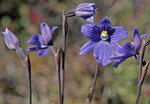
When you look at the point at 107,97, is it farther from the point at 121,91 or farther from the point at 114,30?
the point at 114,30

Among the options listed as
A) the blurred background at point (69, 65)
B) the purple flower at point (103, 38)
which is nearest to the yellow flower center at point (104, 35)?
the purple flower at point (103, 38)

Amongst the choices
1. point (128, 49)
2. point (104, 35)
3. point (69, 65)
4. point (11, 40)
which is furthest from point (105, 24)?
point (69, 65)

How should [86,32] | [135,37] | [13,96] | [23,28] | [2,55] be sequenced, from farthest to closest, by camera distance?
[23,28] < [2,55] < [13,96] < [86,32] < [135,37]

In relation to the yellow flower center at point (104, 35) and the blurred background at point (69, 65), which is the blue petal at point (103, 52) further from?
the blurred background at point (69, 65)

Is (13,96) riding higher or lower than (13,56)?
lower

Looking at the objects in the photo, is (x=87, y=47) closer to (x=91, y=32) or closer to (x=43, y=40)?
(x=91, y=32)

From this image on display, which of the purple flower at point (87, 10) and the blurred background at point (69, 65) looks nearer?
the purple flower at point (87, 10)

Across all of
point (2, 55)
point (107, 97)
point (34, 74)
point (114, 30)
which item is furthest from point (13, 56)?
point (114, 30)
